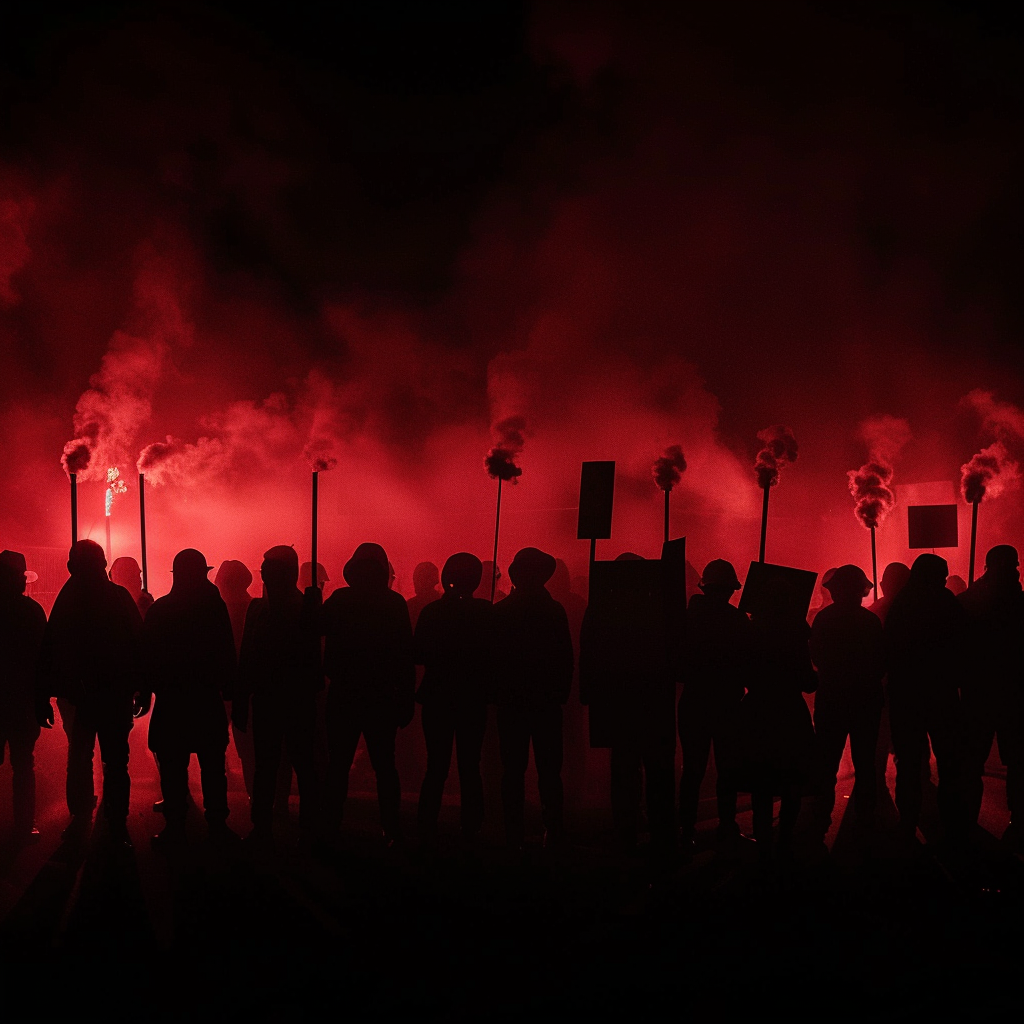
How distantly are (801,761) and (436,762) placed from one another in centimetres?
223

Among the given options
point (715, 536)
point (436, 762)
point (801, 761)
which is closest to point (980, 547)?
point (715, 536)

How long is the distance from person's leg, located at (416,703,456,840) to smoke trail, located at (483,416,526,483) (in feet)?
8.91

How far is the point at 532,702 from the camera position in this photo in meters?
5.26

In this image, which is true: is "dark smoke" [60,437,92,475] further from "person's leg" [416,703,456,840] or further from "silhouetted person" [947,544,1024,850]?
"silhouetted person" [947,544,1024,850]

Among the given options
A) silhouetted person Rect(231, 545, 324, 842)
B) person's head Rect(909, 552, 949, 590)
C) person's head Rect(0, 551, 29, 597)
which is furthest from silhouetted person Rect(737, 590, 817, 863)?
person's head Rect(0, 551, 29, 597)

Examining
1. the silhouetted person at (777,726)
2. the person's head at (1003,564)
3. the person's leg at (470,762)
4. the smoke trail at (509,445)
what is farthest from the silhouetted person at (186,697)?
the person's head at (1003,564)

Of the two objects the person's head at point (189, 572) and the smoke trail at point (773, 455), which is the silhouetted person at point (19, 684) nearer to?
the person's head at point (189, 572)

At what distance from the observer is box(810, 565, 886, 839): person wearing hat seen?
18.5ft

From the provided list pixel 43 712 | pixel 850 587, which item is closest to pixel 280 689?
pixel 43 712

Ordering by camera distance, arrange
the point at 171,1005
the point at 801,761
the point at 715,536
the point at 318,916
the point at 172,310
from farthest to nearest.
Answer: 1. the point at 715,536
2. the point at 172,310
3. the point at 801,761
4. the point at 318,916
5. the point at 171,1005

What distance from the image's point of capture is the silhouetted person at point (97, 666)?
17.6ft

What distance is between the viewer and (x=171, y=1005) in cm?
335

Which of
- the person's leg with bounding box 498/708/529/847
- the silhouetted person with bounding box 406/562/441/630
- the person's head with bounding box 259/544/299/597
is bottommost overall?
the person's leg with bounding box 498/708/529/847

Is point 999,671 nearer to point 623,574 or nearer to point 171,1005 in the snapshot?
point 623,574
